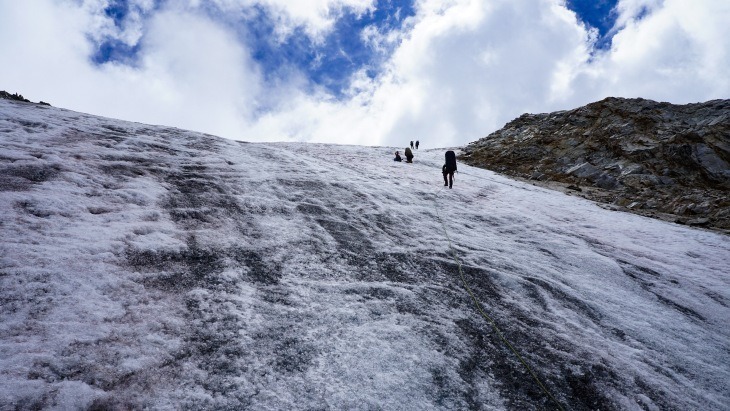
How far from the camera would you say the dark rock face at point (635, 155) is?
57.6ft

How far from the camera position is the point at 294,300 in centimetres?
536

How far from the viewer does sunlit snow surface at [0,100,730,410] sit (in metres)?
Answer: 3.85

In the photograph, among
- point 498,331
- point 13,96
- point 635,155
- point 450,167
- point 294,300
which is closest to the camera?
point 294,300

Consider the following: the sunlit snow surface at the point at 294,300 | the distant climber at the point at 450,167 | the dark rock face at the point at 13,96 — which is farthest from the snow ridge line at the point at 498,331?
the dark rock face at the point at 13,96

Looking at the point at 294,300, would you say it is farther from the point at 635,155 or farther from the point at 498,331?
the point at 635,155

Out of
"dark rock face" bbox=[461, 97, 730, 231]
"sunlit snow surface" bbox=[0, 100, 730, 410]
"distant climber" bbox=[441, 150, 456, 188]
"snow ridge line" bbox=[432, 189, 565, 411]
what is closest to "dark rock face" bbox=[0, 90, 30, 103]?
"sunlit snow surface" bbox=[0, 100, 730, 410]

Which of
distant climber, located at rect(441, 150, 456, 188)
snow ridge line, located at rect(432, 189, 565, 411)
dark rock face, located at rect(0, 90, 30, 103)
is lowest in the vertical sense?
snow ridge line, located at rect(432, 189, 565, 411)

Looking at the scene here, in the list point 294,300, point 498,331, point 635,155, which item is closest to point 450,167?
point 498,331

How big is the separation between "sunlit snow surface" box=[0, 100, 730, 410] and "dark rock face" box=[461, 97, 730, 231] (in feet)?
27.4

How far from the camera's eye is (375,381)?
423 cm

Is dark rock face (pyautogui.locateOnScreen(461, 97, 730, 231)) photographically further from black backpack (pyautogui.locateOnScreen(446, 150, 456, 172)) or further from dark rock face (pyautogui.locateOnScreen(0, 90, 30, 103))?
dark rock face (pyautogui.locateOnScreen(0, 90, 30, 103))

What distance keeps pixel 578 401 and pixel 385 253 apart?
408cm

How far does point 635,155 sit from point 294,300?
1042 inches

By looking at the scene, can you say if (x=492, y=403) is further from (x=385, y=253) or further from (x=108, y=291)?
(x=108, y=291)
